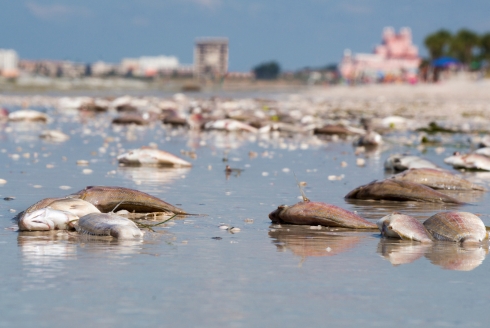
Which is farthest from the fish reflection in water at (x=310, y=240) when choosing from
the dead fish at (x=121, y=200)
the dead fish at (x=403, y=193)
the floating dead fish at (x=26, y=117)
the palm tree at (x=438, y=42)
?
the palm tree at (x=438, y=42)

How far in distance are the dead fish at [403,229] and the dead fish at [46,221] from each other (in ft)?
8.23

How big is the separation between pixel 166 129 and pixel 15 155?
347 inches

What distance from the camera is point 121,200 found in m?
7.29

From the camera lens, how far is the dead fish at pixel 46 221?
20.7 ft

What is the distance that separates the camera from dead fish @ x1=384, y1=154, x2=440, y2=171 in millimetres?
10812

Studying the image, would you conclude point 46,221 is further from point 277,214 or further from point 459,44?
point 459,44

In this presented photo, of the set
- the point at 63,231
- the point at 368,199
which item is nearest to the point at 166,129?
the point at 368,199

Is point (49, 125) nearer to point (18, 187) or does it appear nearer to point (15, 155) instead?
point (15, 155)

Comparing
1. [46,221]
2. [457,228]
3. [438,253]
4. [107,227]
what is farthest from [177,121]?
[438,253]

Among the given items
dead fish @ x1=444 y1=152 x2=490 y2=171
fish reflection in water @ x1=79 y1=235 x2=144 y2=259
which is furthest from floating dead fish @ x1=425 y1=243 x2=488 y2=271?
dead fish @ x1=444 y1=152 x2=490 y2=171

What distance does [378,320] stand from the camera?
12.9 ft

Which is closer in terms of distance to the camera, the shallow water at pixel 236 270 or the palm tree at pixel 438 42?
the shallow water at pixel 236 270

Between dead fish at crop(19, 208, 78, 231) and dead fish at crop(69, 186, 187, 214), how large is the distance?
0.79m

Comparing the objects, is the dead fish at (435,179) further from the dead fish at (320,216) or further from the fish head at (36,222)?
the fish head at (36,222)
